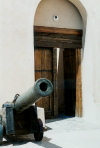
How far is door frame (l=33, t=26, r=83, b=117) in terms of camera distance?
9.82 meters

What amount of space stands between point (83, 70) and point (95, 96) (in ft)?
3.29

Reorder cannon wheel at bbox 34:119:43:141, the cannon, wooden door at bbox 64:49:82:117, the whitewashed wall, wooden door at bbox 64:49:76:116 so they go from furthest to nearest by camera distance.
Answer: wooden door at bbox 64:49:76:116, wooden door at bbox 64:49:82:117, the whitewashed wall, cannon wheel at bbox 34:119:43:141, the cannon

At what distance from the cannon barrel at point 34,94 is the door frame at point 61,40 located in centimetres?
333

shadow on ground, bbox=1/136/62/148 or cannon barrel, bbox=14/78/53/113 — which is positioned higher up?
cannon barrel, bbox=14/78/53/113

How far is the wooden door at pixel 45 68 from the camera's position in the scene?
10.5m

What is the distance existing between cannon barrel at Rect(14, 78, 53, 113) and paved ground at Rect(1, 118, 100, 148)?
32.7 inches

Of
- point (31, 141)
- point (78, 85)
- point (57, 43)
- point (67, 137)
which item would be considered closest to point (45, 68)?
point (57, 43)

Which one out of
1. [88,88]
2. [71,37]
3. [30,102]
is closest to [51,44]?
[71,37]

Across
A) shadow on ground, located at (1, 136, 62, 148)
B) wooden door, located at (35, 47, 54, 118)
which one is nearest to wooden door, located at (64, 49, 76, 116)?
wooden door, located at (35, 47, 54, 118)

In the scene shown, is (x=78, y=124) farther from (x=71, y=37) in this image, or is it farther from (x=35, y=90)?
(x=35, y=90)

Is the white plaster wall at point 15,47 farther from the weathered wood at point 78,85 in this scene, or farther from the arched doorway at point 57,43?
the weathered wood at point 78,85

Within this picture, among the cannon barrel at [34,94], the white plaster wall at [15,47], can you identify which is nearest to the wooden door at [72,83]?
the white plaster wall at [15,47]

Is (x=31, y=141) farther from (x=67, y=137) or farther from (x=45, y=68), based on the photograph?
(x=45, y=68)

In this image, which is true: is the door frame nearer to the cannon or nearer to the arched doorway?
the arched doorway
